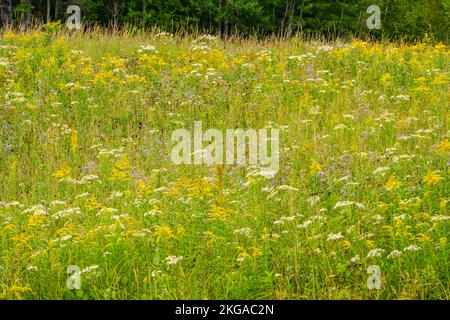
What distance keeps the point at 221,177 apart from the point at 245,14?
34641 mm

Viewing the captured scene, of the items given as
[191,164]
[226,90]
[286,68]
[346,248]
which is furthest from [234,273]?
[286,68]

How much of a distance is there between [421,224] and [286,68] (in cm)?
674

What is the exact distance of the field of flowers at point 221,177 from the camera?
4898 mm

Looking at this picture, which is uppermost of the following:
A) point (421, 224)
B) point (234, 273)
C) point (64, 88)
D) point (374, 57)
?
point (374, 57)

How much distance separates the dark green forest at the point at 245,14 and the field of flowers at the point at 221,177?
23.7m

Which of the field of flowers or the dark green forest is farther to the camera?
the dark green forest

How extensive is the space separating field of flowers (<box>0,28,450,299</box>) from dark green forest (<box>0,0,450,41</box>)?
23.7m

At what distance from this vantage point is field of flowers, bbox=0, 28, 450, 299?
193 inches

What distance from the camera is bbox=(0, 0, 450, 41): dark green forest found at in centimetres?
3750

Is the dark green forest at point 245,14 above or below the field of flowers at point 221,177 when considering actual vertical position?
above

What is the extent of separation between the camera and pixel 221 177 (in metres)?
5.94

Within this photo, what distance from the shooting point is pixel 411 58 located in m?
12.0

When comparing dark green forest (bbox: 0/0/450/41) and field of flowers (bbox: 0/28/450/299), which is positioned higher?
dark green forest (bbox: 0/0/450/41)

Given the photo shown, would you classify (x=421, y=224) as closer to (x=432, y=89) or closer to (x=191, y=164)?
(x=191, y=164)
